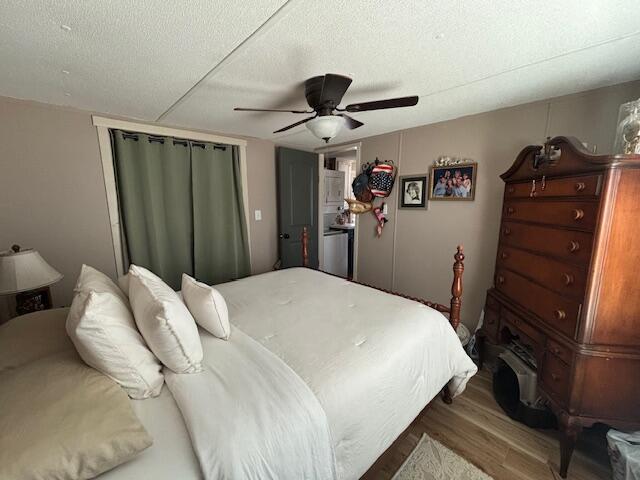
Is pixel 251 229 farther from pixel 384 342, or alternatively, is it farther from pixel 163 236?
pixel 384 342

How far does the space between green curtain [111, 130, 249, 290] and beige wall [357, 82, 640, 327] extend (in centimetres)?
172

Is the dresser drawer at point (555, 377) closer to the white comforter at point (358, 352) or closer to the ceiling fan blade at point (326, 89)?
the white comforter at point (358, 352)

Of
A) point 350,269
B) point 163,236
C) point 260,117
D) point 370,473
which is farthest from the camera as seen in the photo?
point 350,269

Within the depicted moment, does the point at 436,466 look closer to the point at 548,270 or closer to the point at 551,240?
the point at 548,270

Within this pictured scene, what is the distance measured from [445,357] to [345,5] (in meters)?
1.95

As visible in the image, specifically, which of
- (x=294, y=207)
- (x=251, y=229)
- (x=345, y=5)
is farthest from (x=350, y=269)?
(x=345, y=5)

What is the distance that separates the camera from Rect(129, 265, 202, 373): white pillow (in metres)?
1.02

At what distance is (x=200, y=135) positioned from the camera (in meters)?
2.83

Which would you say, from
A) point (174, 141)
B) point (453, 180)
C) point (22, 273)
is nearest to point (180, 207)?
point (174, 141)

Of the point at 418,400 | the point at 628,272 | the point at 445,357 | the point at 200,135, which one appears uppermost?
the point at 200,135

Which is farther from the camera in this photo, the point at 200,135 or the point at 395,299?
the point at 200,135

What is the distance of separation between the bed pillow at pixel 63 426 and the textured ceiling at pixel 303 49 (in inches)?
56.6

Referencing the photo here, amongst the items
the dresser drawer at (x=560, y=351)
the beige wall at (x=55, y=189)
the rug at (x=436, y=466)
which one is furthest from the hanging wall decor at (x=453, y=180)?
the beige wall at (x=55, y=189)

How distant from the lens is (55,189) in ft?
6.98
